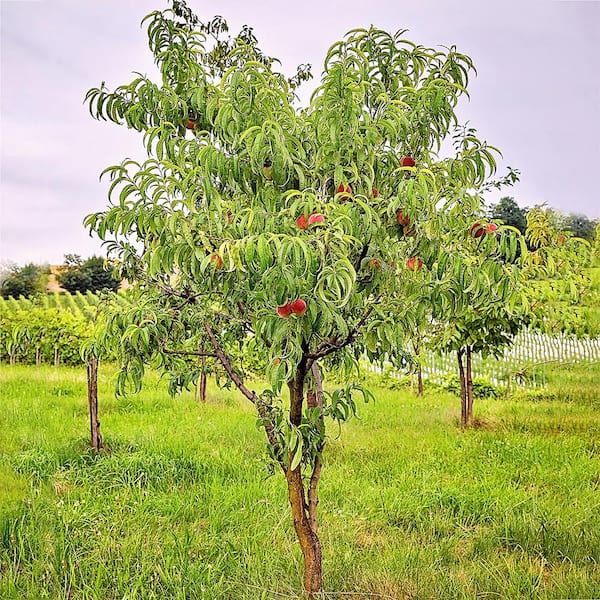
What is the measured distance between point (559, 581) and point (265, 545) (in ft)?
2.93

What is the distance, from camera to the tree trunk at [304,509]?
5.26ft

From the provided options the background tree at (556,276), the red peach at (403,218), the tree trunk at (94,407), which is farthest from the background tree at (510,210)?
the red peach at (403,218)

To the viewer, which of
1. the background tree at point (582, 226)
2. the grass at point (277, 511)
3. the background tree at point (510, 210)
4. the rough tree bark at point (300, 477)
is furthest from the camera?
the background tree at point (510, 210)

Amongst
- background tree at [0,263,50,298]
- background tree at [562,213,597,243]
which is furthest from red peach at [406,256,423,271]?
background tree at [0,263,50,298]

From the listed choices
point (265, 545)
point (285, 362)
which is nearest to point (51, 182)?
point (265, 545)

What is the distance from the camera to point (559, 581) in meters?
1.84

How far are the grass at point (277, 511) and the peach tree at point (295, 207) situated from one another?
382 mm

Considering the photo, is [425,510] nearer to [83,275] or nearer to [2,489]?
[2,489]

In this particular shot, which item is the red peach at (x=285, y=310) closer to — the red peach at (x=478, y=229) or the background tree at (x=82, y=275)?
the red peach at (x=478, y=229)

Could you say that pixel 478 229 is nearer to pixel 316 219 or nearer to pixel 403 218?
pixel 403 218

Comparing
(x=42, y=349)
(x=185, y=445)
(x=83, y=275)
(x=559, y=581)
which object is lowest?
(x=559, y=581)

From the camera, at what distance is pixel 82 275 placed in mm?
5430

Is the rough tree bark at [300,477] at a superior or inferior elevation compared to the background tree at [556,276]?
inferior

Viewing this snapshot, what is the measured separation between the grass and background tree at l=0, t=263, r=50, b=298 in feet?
5.28
